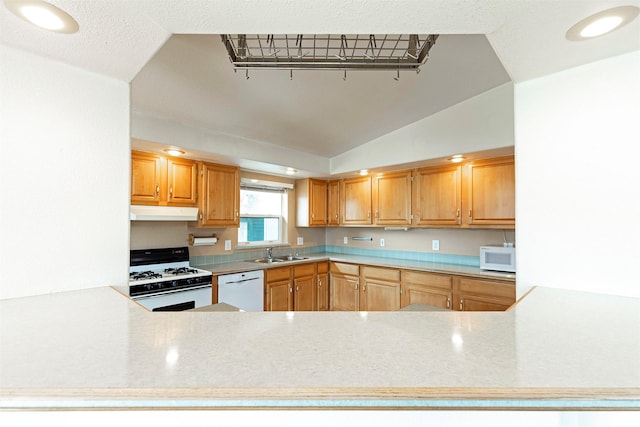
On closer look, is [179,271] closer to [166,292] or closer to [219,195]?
[166,292]

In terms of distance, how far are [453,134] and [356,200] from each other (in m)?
1.62

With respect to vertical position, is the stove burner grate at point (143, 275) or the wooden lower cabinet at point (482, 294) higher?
the stove burner grate at point (143, 275)

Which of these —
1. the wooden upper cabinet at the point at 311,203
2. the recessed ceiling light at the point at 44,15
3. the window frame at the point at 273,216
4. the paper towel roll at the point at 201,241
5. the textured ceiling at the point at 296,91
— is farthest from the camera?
the wooden upper cabinet at the point at 311,203

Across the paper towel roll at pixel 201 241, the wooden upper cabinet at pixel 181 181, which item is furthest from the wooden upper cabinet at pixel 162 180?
the paper towel roll at pixel 201 241

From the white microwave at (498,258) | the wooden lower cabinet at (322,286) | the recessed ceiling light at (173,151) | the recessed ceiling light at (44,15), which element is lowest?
the wooden lower cabinet at (322,286)

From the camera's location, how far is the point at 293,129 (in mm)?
3025

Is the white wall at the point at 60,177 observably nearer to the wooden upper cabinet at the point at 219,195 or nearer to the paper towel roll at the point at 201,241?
the wooden upper cabinet at the point at 219,195

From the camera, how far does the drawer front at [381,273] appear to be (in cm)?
344

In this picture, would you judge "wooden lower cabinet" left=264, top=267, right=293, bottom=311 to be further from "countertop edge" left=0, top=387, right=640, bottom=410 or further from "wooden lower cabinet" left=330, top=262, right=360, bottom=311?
"countertop edge" left=0, top=387, right=640, bottom=410

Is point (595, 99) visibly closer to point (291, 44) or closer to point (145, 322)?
point (291, 44)

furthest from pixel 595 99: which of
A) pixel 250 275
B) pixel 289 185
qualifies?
pixel 289 185

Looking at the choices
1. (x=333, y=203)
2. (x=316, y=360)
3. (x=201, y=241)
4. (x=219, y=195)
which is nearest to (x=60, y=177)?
(x=316, y=360)

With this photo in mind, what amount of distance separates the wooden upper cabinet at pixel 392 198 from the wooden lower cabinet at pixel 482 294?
37.7 inches

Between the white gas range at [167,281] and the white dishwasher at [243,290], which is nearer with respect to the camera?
the white gas range at [167,281]
